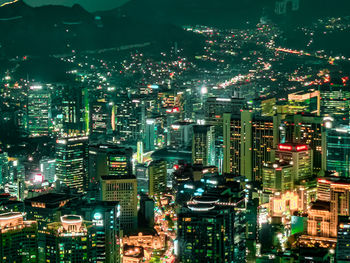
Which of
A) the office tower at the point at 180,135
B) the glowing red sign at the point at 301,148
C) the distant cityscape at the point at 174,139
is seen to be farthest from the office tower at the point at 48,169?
the glowing red sign at the point at 301,148

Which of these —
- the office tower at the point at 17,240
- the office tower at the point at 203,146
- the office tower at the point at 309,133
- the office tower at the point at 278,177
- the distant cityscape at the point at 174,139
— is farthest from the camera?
the office tower at the point at 203,146

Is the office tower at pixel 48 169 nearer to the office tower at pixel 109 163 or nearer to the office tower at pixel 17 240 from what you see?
the office tower at pixel 109 163

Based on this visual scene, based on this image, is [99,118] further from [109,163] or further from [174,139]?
[109,163]

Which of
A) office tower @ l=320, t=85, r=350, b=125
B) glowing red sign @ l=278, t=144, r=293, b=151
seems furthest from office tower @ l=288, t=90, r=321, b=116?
glowing red sign @ l=278, t=144, r=293, b=151

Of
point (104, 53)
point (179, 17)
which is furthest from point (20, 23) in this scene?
point (179, 17)

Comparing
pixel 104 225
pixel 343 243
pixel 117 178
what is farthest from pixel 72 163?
pixel 343 243

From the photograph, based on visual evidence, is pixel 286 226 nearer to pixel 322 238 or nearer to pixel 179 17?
pixel 322 238
